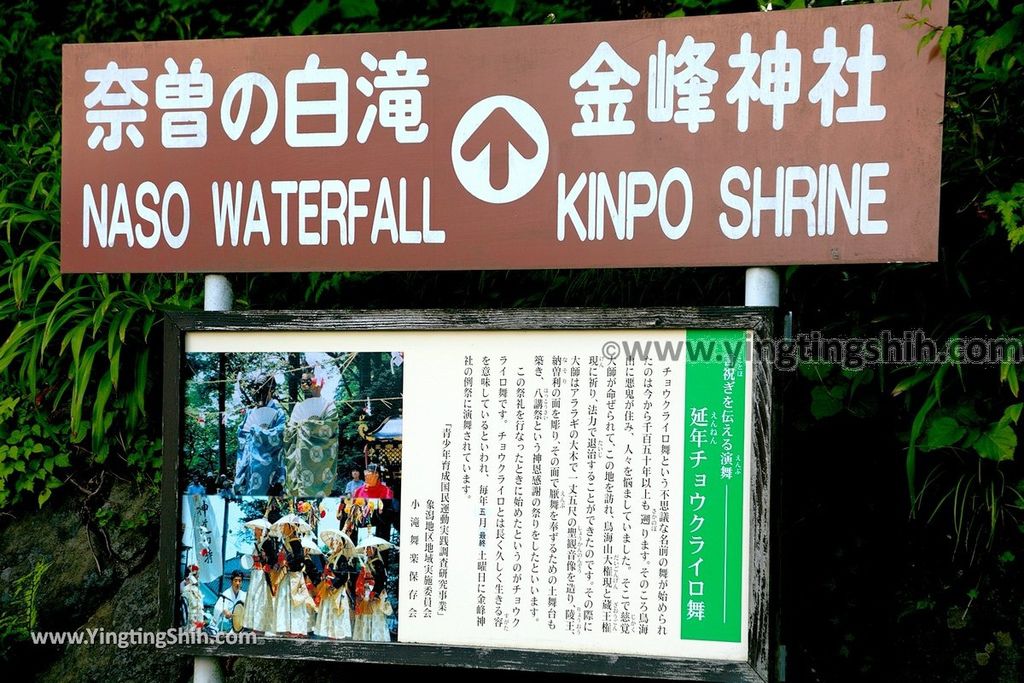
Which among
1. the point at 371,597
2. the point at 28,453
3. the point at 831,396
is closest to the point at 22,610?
the point at 28,453

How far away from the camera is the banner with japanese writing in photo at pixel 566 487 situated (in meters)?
3.08

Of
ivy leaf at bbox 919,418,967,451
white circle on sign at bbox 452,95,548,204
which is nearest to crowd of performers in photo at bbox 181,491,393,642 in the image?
white circle on sign at bbox 452,95,548,204

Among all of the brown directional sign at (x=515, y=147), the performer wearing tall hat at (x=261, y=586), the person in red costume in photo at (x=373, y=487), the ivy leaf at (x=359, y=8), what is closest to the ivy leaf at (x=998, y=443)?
the brown directional sign at (x=515, y=147)

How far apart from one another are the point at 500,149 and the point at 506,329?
1.99 feet

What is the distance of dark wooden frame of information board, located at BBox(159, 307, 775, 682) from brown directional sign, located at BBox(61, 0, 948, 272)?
0.18m

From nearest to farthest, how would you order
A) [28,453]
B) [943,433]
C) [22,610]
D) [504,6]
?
1. [943,433]
2. [22,610]
3. [28,453]
4. [504,6]

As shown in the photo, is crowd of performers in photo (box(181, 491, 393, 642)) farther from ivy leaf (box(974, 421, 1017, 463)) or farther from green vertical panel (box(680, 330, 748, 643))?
ivy leaf (box(974, 421, 1017, 463))

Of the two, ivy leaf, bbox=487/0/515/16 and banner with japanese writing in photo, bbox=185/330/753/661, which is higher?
ivy leaf, bbox=487/0/515/16

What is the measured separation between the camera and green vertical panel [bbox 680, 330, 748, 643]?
3051mm

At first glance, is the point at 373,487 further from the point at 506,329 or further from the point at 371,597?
the point at 506,329

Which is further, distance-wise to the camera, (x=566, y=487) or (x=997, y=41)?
(x=997, y=41)

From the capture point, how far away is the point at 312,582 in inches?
131

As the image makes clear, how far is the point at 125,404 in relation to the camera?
4402 millimetres

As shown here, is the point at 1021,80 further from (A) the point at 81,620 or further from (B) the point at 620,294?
(A) the point at 81,620
